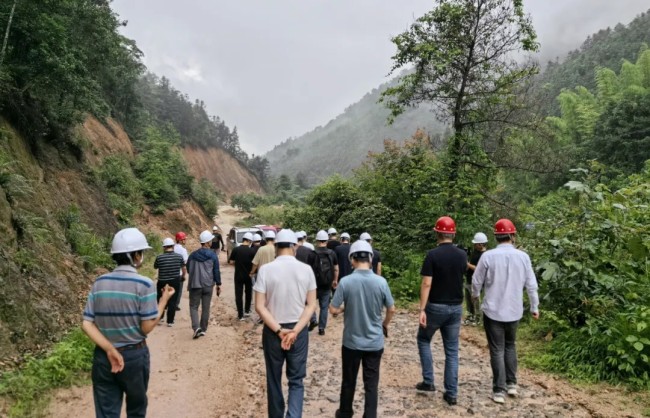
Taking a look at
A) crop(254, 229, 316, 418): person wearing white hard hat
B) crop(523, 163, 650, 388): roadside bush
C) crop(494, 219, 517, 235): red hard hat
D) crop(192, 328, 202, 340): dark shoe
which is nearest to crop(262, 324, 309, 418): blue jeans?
crop(254, 229, 316, 418): person wearing white hard hat

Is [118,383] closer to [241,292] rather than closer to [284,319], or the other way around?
[284,319]

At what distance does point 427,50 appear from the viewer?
12.0 metres

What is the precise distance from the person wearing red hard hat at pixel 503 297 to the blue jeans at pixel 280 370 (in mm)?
2353

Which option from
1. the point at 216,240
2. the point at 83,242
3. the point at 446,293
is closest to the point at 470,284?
the point at 446,293

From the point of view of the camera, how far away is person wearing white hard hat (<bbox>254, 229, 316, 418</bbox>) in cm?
386

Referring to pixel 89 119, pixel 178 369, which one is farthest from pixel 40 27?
pixel 89 119

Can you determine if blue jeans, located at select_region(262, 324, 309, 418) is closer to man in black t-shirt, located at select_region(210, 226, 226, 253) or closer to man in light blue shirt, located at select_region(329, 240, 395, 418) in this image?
man in light blue shirt, located at select_region(329, 240, 395, 418)

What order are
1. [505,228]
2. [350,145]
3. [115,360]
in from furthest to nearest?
[350,145] < [505,228] < [115,360]

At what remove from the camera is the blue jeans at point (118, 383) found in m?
3.13

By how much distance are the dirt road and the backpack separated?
3.59 ft

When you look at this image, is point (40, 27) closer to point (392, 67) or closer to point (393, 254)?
point (392, 67)

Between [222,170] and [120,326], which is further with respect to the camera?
[222,170]

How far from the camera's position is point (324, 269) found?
753 centimetres

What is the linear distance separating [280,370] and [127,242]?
1.85 metres
